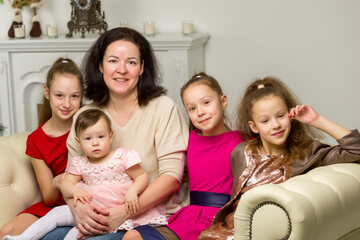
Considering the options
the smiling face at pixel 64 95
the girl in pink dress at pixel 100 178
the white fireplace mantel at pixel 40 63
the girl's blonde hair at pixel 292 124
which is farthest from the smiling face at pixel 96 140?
the white fireplace mantel at pixel 40 63

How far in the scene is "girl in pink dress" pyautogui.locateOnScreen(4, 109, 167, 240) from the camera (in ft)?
8.12

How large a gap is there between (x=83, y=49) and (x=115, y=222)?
7.15 feet

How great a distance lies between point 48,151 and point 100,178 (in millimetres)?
393

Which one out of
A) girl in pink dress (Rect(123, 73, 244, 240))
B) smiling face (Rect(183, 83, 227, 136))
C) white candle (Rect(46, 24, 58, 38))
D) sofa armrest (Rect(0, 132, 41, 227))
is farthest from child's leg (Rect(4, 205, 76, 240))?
white candle (Rect(46, 24, 58, 38))

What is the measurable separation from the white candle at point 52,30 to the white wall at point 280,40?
43 cm

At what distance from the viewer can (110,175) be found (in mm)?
2496

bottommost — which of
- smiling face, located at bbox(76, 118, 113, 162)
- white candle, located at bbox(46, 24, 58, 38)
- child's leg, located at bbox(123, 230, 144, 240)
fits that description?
child's leg, located at bbox(123, 230, 144, 240)

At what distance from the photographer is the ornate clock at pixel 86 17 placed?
435cm

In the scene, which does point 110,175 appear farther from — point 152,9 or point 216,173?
point 152,9

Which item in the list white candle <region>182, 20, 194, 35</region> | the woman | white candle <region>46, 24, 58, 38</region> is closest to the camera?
the woman

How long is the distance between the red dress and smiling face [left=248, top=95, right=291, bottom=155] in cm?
96

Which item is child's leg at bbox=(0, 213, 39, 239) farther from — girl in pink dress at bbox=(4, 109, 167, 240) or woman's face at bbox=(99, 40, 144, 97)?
woman's face at bbox=(99, 40, 144, 97)

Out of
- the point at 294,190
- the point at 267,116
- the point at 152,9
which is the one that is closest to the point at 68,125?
the point at 267,116

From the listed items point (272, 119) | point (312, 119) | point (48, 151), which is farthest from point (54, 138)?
point (312, 119)
